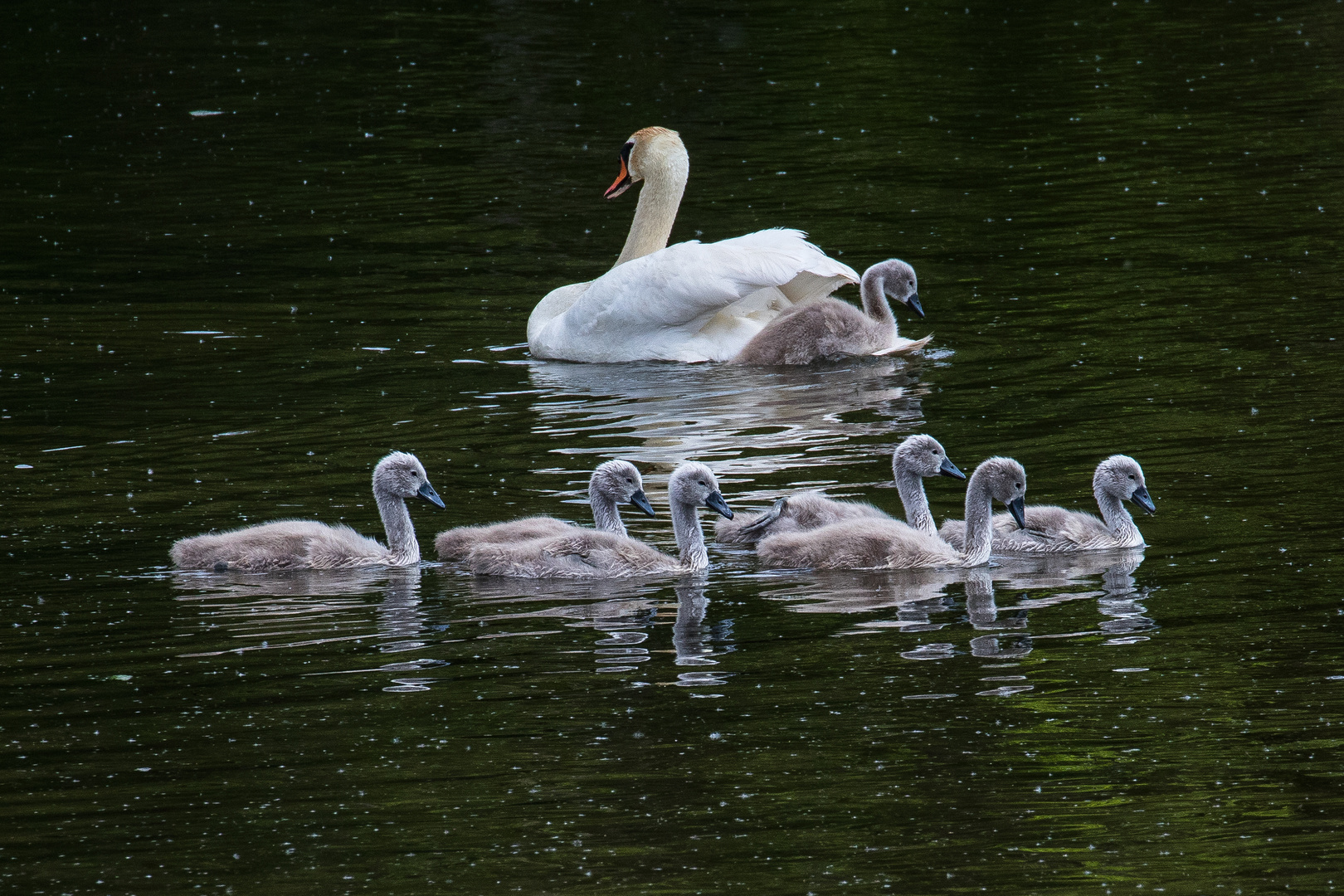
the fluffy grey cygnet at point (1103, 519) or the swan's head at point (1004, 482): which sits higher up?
the swan's head at point (1004, 482)

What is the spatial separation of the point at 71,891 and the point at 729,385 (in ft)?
29.2

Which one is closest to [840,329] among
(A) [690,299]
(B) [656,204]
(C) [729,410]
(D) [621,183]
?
(A) [690,299]

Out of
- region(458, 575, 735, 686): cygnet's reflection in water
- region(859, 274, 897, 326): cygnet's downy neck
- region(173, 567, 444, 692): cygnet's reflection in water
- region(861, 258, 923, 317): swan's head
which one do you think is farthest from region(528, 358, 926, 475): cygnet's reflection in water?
region(173, 567, 444, 692): cygnet's reflection in water

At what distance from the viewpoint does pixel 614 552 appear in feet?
35.6

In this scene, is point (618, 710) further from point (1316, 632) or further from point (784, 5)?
point (784, 5)

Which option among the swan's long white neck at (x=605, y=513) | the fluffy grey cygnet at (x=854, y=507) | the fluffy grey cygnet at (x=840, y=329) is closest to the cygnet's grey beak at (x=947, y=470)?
the fluffy grey cygnet at (x=854, y=507)

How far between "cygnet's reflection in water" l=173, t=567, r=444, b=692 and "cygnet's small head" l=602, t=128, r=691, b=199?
7.11 metres

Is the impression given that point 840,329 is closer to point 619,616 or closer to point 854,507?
point 854,507

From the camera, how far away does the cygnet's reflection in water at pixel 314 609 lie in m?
9.69

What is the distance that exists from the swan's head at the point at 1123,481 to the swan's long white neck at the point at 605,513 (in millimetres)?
2505

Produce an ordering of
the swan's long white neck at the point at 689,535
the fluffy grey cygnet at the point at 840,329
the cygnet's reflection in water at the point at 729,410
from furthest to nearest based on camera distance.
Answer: the fluffy grey cygnet at the point at 840,329
the cygnet's reflection in water at the point at 729,410
the swan's long white neck at the point at 689,535

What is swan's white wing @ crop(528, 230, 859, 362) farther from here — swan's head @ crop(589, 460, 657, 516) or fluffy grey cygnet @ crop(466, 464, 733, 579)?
fluffy grey cygnet @ crop(466, 464, 733, 579)

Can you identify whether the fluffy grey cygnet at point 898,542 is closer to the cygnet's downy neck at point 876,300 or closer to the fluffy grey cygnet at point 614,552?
the fluffy grey cygnet at point 614,552

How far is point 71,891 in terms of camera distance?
7027 millimetres
